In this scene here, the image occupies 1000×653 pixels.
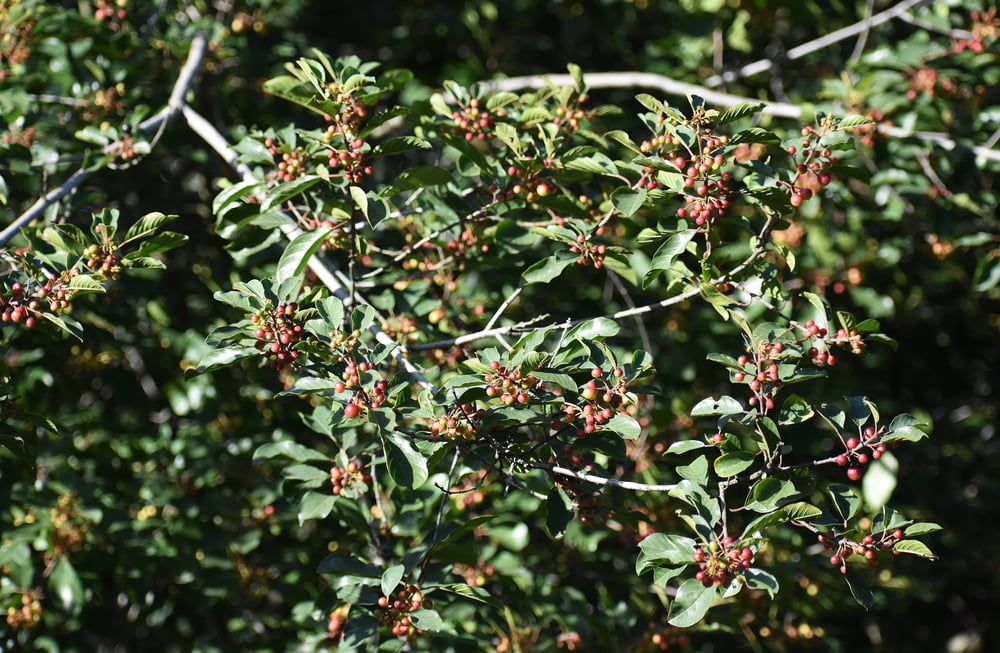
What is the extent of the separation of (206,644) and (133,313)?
132cm

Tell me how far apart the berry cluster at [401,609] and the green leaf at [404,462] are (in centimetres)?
50

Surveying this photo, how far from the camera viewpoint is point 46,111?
3.16 metres

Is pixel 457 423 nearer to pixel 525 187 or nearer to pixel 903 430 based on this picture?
pixel 525 187

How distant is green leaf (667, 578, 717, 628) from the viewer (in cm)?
176

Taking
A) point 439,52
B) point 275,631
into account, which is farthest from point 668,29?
point 275,631

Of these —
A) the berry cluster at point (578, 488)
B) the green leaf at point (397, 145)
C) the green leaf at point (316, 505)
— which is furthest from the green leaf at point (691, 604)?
the green leaf at point (397, 145)

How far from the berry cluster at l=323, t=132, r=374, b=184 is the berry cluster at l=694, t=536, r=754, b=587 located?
1.26 m

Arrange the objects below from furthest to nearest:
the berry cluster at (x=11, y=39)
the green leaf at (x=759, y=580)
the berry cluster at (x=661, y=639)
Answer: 1. the berry cluster at (x=11, y=39)
2. the berry cluster at (x=661, y=639)
3. the green leaf at (x=759, y=580)

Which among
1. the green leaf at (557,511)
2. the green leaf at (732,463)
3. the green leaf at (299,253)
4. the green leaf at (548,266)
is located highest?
the green leaf at (299,253)

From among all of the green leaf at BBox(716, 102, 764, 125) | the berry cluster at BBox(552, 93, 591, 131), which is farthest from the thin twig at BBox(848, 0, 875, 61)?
the green leaf at BBox(716, 102, 764, 125)

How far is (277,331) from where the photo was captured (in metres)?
1.93

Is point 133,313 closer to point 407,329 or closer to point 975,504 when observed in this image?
point 407,329

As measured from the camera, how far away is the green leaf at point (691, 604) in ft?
5.76

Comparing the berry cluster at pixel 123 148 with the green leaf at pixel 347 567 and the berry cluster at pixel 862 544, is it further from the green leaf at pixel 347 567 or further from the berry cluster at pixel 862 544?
the berry cluster at pixel 862 544
